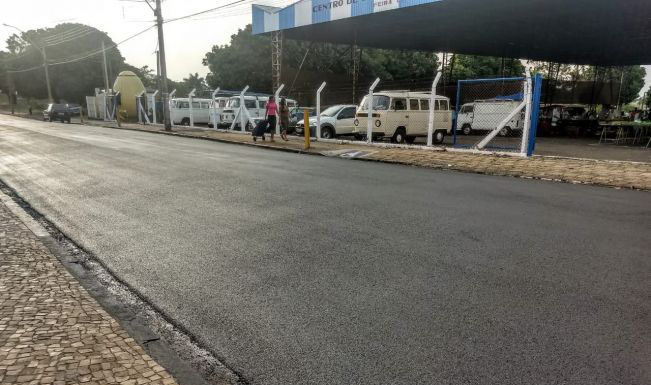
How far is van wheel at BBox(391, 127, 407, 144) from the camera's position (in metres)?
17.3

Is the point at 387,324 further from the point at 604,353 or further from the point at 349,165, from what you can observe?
the point at 349,165

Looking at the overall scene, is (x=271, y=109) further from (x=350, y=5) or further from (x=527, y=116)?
(x=527, y=116)

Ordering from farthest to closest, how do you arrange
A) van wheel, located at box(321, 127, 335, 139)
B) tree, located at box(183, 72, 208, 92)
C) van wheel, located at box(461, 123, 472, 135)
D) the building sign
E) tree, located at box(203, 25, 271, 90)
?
tree, located at box(183, 72, 208, 92) < tree, located at box(203, 25, 271, 90) < van wheel, located at box(461, 123, 472, 135) < the building sign < van wheel, located at box(321, 127, 335, 139)

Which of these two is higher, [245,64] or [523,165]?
[245,64]

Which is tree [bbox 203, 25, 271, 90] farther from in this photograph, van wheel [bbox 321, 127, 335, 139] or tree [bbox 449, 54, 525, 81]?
van wheel [bbox 321, 127, 335, 139]

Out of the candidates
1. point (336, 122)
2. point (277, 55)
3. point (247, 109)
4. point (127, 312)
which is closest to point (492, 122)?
point (336, 122)

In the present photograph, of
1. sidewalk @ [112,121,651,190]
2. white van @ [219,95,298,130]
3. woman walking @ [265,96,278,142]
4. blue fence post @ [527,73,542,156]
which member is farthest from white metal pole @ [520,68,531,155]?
white van @ [219,95,298,130]

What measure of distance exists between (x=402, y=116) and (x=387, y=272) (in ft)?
45.3

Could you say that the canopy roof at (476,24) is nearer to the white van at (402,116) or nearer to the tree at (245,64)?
the white van at (402,116)

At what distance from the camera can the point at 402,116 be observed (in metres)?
17.2

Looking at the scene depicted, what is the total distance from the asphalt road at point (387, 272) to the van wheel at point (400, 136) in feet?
29.1

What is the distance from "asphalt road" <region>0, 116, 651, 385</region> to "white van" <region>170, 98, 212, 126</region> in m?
22.2

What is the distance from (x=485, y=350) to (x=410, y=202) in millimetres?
4272

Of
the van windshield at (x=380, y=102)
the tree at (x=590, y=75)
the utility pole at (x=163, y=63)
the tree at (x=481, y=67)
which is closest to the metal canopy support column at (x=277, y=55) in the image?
the utility pole at (x=163, y=63)
